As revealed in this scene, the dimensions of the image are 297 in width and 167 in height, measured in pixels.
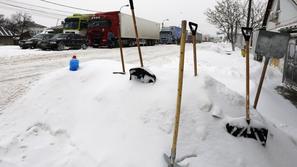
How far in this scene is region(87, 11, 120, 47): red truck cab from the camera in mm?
24844

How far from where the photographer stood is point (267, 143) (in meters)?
3.80

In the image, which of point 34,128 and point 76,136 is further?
point 34,128

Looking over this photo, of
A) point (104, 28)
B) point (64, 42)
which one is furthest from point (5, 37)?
point (64, 42)

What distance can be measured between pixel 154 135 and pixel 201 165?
703 millimetres

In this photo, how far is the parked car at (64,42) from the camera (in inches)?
805

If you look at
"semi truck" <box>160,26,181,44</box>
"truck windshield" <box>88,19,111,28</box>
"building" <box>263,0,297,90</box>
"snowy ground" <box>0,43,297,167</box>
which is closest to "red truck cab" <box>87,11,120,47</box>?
"truck windshield" <box>88,19,111,28</box>

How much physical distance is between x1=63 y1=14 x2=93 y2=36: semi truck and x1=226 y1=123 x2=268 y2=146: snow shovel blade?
23.7 meters

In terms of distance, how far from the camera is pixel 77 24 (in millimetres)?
26031

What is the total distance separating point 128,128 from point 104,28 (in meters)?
22.3

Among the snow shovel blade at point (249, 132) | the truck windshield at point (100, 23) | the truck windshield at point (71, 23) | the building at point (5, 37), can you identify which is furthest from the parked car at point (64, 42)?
the building at point (5, 37)

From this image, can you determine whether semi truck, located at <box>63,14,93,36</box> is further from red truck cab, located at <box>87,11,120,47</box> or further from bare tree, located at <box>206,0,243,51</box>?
bare tree, located at <box>206,0,243,51</box>

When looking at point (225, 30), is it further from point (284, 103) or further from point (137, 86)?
point (137, 86)

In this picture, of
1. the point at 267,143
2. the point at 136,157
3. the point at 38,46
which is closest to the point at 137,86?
the point at 136,157

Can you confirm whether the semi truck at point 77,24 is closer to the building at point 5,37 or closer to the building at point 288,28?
the building at point 288,28
